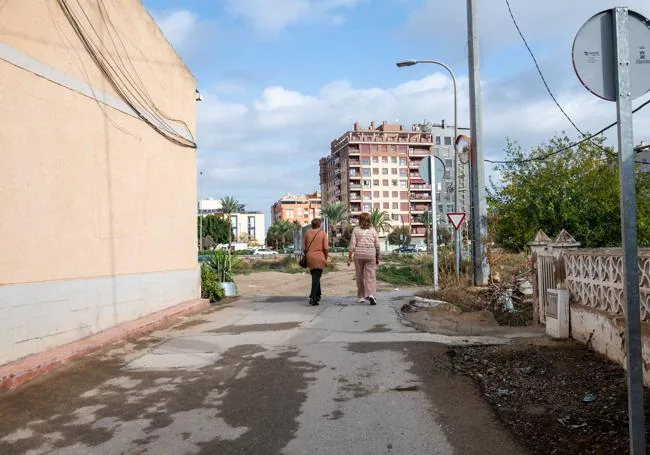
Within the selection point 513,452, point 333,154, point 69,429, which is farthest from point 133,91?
point 333,154

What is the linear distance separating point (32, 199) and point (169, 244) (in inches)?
172

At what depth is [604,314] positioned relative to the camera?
19.1 feet

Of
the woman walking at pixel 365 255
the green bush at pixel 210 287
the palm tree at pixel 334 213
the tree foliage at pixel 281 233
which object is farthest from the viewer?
the tree foliage at pixel 281 233

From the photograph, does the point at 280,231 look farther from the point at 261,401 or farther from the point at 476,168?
the point at 261,401

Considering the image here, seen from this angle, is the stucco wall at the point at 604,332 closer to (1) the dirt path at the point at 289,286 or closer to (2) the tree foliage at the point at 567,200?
(2) the tree foliage at the point at 567,200

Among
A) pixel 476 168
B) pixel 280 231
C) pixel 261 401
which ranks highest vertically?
pixel 476 168

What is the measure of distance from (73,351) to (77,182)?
2.14 metres

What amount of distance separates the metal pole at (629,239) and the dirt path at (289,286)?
1515cm

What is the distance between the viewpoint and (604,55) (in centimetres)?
317

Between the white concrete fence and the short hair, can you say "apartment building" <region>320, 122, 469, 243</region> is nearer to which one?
the short hair

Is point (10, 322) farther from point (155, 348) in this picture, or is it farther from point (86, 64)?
point (86, 64)

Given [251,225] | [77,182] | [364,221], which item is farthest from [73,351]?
[251,225]

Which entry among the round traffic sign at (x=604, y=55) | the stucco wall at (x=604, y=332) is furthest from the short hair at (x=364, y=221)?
the round traffic sign at (x=604, y=55)

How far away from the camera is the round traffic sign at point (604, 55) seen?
314 centimetres
